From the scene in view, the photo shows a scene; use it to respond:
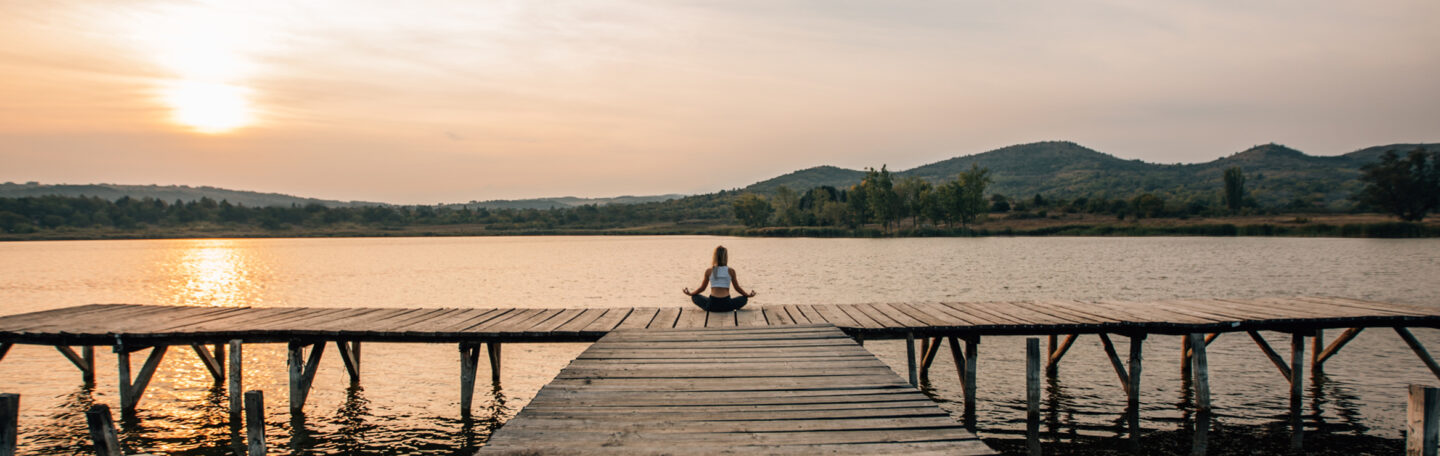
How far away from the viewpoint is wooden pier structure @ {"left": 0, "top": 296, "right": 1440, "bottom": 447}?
12117 millimetres

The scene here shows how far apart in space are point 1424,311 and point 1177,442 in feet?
19.7

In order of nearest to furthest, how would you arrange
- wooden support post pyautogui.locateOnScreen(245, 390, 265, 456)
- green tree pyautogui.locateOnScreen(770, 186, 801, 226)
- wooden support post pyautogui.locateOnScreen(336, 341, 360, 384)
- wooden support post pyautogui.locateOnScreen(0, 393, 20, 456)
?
wooden support post pyautogui.locateOnScreen(0, 393, 20, 456), wooden support post pyautogui.locateOnScreen(245, 390, 265, 456), wooden support post pyautogui.locateOnScreen(336, 341, 360, 384), green tree pyautogui.locateOnScreen(770, 186, 801, 226)

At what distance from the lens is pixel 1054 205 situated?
12625 centimetres

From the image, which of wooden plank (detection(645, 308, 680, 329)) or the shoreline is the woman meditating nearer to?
wooden plank (detection(645, 308, 680, 329))

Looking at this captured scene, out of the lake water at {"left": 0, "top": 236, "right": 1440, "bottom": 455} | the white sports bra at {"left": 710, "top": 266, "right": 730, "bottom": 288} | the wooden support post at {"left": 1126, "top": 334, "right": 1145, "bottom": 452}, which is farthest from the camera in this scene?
the white sports bra at {"left": 710, "top": 266, "right": 730, "bottom": 288}

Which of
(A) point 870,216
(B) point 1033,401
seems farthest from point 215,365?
(A) point 870,216

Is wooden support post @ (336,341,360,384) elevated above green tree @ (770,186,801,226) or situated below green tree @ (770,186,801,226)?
below

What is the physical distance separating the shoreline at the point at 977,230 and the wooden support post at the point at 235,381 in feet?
336

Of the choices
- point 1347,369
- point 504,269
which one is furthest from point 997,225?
point 1347,369

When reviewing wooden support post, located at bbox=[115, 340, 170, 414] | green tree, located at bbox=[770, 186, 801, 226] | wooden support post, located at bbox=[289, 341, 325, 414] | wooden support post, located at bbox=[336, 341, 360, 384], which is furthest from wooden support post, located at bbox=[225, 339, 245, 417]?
green tree, located at bbox=[770, 186, 801, 226]

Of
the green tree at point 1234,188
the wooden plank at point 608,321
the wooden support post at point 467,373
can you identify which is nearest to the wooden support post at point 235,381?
the wooden support post at point 467,373

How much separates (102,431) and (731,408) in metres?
5.79

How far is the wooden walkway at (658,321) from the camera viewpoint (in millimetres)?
12094

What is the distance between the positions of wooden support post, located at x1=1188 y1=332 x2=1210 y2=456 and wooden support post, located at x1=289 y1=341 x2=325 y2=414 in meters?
14.1
